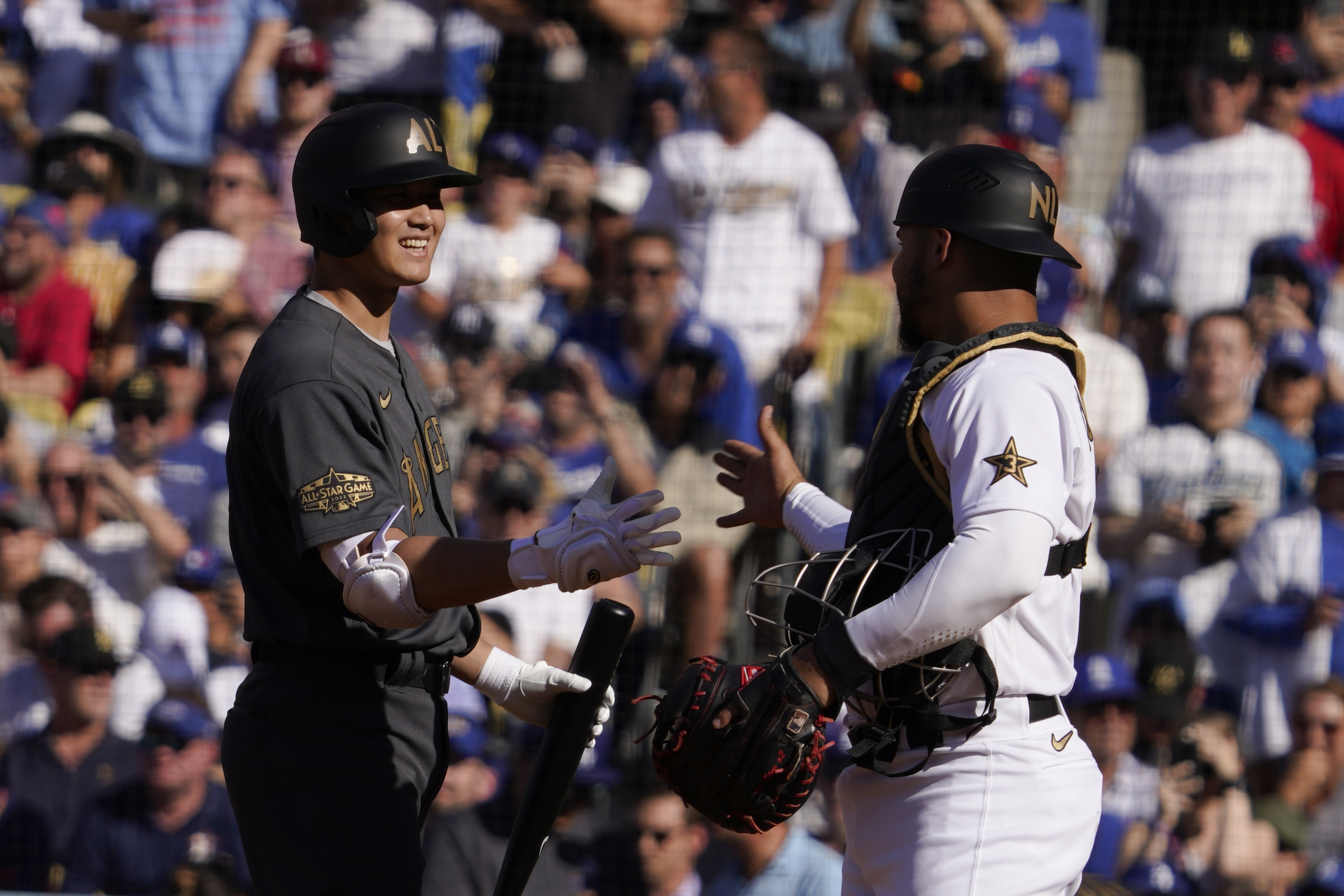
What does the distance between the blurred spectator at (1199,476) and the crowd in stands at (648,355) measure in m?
0.01

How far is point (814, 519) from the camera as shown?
9.50 ft

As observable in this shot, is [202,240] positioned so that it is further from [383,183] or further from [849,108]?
[383,183]

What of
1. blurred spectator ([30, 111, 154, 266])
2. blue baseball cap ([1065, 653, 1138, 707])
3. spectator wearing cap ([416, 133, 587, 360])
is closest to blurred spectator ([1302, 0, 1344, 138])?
blue baseball cap ([1065, 653, 1138, 707])

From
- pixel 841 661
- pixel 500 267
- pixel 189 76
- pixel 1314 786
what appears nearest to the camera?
pixel 841 661

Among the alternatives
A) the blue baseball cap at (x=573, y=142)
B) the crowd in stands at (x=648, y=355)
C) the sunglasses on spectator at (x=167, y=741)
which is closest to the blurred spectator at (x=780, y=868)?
the crowd in stands at (x=648, y=355)

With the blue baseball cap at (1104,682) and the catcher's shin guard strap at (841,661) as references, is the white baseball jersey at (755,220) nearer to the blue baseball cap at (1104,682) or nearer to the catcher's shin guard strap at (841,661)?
the blue baseball cap at (1104,682)

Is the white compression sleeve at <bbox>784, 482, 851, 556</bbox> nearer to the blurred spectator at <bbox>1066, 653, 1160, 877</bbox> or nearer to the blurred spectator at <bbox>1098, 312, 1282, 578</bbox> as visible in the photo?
the blurred spectator at <bbox>1066, 653, 1160, 877</bbox>

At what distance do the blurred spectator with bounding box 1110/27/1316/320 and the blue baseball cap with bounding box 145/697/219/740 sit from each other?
437 centimetres

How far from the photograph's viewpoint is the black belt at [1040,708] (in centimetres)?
242

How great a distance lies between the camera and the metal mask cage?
7.72ft

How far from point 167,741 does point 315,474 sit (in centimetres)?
358

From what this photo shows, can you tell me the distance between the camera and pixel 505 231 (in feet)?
21.8

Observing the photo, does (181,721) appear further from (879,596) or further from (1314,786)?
(1314,786)

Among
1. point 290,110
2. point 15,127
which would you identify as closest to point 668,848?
point 290,110
